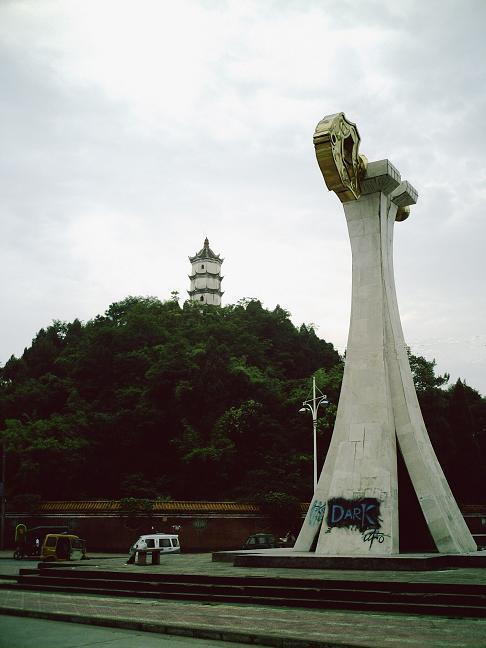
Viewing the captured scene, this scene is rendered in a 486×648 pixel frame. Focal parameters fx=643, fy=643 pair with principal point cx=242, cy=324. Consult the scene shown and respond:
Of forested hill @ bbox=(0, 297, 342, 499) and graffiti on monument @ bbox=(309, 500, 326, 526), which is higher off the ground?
forested hill @ bbox=(0, 297, 342, 499)

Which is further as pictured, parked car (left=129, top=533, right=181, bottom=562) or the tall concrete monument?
parked car (left=129, top=533, right=181, bottom=562)

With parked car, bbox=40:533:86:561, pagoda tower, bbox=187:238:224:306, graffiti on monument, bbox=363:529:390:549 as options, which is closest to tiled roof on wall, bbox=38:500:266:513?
parked car, bbox=40:533:86:561

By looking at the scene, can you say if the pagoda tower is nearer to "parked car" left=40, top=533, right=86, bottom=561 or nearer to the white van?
the white van

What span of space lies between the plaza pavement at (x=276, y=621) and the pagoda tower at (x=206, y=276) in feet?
231

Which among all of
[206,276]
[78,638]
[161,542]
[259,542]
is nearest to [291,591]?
[78,638]

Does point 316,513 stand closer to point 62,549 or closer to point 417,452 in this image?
point 417,452

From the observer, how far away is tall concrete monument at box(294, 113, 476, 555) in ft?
→ 46.4

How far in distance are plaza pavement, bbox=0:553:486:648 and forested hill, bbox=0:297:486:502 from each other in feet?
62.8

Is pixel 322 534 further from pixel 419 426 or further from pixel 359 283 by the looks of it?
pixel 359 283

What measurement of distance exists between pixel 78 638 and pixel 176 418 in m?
29.6

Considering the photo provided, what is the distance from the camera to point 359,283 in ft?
53.2

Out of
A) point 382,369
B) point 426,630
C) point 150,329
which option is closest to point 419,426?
point 382,369

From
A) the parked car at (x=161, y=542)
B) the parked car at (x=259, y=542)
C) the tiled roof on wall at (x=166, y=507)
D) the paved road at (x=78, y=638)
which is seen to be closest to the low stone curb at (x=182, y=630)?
the paved road at (x=78, y=638)

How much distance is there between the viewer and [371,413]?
15.2m
